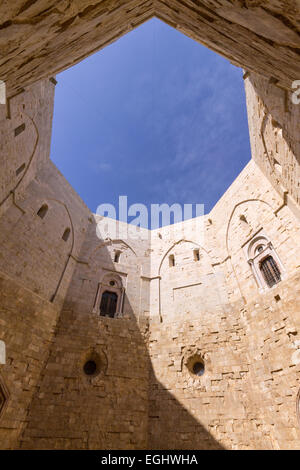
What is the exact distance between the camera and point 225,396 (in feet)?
26.5

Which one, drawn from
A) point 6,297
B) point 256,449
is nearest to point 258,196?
point 256,449

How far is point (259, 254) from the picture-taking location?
966 cm

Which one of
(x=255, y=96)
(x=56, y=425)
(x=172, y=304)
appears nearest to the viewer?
(x=56, y=425)

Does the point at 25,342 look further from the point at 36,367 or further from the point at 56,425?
the point at 56,425

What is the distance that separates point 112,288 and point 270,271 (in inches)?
288

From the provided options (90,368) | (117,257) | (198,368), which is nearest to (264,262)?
(198,368)

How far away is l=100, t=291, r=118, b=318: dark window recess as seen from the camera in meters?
11.0

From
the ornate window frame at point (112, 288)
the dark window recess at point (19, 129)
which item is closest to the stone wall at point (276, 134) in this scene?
the dark window recess at point (19, 129)

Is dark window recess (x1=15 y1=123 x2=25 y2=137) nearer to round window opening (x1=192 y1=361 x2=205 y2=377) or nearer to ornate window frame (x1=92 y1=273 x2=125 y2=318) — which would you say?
ornate window frame (x1=92 y1=273 x2=125 y2=318)

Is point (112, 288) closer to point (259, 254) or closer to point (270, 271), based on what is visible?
point (259, 254)

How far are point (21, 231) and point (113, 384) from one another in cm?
693

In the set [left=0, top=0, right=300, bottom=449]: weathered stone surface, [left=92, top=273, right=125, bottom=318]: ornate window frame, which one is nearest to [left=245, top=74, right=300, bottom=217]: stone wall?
[left=0, top=0, right=300, bottom=449]: weathered stone surface

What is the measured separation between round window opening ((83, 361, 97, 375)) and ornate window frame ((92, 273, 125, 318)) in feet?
6.60

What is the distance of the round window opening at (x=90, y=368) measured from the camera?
8984 millimetres
